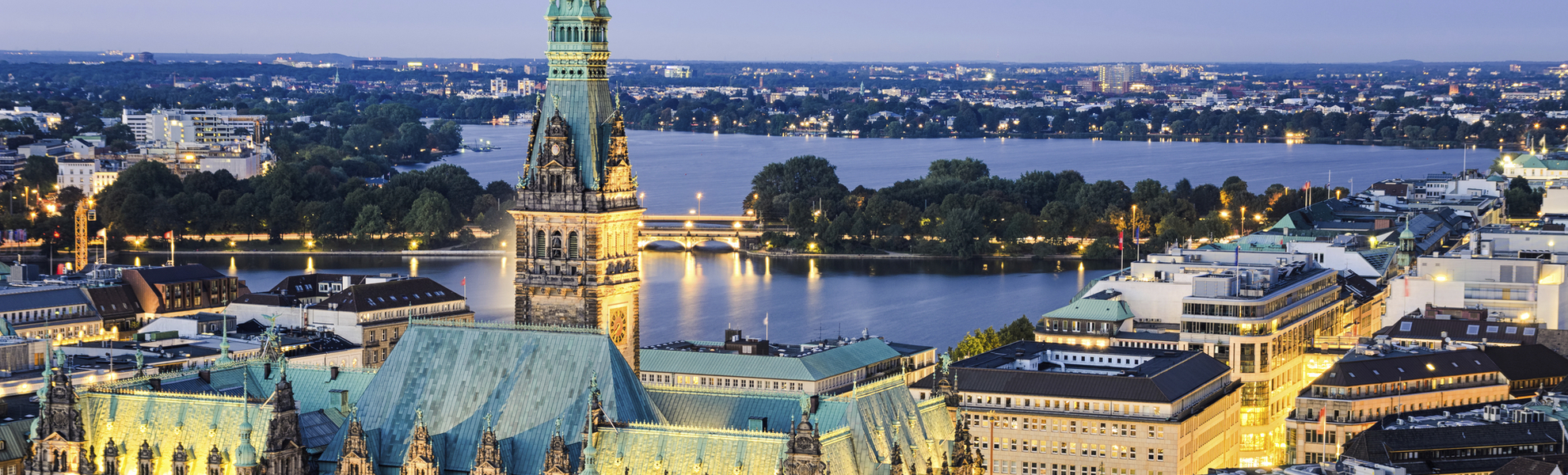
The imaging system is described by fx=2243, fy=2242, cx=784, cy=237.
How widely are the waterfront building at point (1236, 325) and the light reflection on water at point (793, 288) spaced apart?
11256 millimetres

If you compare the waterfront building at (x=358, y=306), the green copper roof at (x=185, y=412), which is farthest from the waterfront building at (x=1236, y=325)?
the green copper roof at (x=185, y=412)

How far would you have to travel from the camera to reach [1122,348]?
79500 millimetres

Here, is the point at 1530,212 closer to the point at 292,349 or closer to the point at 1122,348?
the point at 1122,348

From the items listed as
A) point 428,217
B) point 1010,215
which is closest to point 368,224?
point 428,217

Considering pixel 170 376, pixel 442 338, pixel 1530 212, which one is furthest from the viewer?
pixel 1530 212

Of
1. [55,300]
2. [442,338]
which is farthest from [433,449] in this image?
[55,300]

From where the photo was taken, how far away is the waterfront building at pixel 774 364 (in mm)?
78188

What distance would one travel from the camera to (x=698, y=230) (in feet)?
514

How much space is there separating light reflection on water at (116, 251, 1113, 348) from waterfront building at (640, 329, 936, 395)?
13194mm

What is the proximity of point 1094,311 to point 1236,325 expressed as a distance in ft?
17.6

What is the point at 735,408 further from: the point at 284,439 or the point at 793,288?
the point at 793,288

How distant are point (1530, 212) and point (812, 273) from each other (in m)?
51.5

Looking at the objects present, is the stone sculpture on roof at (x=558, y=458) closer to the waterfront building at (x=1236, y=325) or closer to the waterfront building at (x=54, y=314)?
the waterfront building at (x=1236, y=325)

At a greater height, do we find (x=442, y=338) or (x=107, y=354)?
(x=442, y=338)
